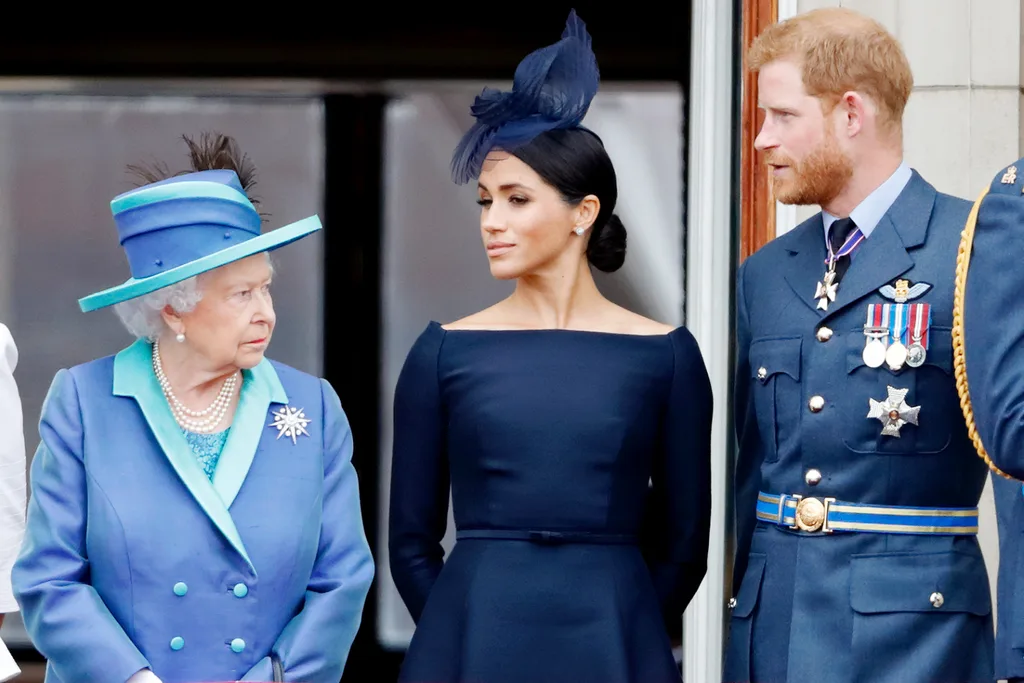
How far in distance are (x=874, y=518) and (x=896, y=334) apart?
36 centimetres

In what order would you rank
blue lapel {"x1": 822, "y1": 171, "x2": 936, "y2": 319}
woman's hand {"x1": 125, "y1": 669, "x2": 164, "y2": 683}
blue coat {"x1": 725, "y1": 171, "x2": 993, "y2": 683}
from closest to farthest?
1. woman's hand {"x1": 125, "y1": 669, "x2": 164, "y2": 683}
2. blue coat {"x1": 725, "y1": 171, "x2": 993, "y2": 683}
3. blue lapel {"x1": 822, "y1": 171, "x2": 936, "y2": 319}

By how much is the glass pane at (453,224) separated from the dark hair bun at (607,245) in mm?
2745

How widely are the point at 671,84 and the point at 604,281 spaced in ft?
2.47

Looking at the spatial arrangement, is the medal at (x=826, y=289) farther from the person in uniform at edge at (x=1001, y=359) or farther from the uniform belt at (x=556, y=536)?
the uniform belt at (x=556, y=536)

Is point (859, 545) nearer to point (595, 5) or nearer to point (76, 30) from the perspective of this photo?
point (595, 5)

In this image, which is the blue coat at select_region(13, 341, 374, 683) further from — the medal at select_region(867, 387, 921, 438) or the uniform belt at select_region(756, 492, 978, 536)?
the medal at select_region(867, 387, 921, 438)

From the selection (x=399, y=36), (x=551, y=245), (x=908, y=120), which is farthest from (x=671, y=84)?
(x=551, y=245)

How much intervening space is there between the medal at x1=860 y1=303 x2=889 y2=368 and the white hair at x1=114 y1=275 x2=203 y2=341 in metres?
1.30

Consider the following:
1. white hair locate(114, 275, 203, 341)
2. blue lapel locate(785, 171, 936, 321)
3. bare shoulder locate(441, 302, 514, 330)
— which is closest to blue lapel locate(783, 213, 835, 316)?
blue lapel locate(785, 171, 936, 321)

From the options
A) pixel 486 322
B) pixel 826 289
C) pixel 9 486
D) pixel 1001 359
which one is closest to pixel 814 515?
pixel 826 289

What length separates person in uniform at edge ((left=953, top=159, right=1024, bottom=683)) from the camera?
3.15m

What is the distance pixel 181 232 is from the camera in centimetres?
354

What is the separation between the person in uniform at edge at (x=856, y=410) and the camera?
11.8ft

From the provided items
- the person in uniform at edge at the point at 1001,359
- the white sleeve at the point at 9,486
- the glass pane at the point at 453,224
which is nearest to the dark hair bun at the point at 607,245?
the person in uniform at edge at the point at 1001,359
